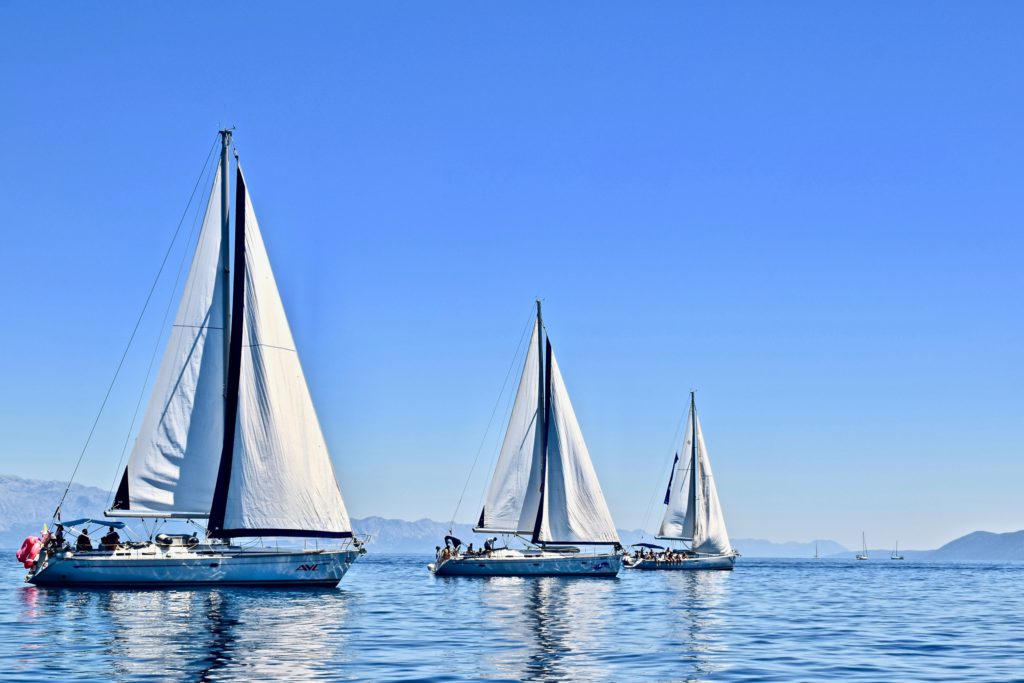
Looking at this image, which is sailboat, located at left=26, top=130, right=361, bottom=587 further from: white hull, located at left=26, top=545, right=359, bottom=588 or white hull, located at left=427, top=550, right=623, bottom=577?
white hull, located at left=427, top=550, right=623, bottom=577

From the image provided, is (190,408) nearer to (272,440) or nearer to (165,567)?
(272,440)

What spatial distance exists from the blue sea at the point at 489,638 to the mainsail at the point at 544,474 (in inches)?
724

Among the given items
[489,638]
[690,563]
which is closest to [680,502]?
[690,563]

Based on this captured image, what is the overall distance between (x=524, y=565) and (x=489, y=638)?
39819 millimetres

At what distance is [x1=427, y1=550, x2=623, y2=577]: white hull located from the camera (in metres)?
73.7

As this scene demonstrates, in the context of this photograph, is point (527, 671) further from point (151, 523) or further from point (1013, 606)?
point (1013, 606)

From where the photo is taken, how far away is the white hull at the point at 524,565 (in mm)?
73688

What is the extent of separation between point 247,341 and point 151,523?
1141 cm

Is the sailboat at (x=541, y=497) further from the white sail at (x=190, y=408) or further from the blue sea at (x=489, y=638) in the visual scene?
the white sail at (x=190, y=408)

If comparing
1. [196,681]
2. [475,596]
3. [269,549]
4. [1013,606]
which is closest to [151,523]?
[269,549]

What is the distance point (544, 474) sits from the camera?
245 ft

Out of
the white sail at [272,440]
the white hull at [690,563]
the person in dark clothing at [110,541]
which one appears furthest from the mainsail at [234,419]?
the white hull at [690,563]

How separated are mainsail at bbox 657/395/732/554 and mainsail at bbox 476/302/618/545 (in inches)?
1415

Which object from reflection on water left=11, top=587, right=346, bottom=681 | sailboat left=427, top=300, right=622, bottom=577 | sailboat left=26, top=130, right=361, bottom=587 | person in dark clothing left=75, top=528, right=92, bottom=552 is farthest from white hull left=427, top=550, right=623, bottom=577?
person in dark clothing left=75, top=528, right=92, bottom=552
